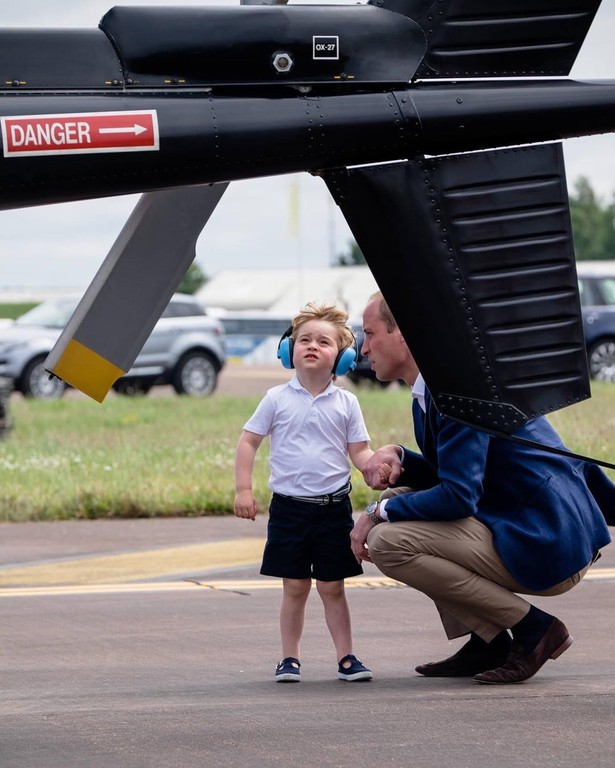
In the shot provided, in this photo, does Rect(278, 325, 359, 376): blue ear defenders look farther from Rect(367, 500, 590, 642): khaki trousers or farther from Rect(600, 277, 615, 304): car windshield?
Rect(600, 277, 615, 304): car windshield

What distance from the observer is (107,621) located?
755 cm

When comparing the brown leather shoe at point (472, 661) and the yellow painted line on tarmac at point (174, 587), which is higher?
the yellow painted line on tarmac at point (174, 587)

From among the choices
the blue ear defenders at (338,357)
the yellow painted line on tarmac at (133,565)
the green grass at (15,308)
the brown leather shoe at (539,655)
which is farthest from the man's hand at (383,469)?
the green grass at (15,308)

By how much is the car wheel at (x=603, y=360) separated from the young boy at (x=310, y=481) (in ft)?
64.2

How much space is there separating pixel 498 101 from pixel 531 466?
1461mm

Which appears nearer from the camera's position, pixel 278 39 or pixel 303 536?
pixel 278 39

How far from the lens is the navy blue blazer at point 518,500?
5.85 m

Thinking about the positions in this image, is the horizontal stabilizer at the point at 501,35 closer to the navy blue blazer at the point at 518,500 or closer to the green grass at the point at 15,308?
the navy blue blazer at the point at 518,500

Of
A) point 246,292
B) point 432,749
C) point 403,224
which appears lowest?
point 432,749

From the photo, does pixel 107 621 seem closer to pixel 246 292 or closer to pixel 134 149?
pixel 134 149

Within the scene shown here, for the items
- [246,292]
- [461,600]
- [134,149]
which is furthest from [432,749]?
[246,292]

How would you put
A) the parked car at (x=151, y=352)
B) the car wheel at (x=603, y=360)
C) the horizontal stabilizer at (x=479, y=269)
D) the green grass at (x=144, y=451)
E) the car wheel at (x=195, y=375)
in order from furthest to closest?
the car wheel at (x=603, y=360) → the car wheel at (x=195, y=375) → the parked car at (x=151, y=352) → the green grass at (x=144, y=451) → the horizontal stabilizer at (x=479, y=269)

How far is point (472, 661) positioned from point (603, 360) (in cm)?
1980

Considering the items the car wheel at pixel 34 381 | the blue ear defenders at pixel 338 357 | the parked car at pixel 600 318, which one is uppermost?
the parked car at pixel 600 318
